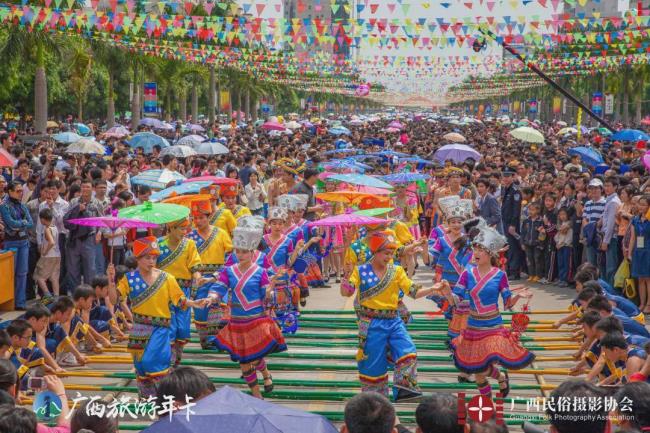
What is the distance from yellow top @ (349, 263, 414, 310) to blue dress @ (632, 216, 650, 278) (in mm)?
5819

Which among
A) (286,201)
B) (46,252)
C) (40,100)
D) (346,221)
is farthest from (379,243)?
(40,100)

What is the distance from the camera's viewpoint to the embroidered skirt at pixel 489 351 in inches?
344

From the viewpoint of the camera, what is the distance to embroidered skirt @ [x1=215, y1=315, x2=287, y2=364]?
360 inches

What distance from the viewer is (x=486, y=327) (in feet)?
29.2

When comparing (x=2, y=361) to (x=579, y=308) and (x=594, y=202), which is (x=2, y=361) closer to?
(x=579, y=308)

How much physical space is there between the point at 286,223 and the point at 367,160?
13.4 meters

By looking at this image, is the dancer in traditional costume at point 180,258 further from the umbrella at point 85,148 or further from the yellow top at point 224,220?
the umbrella at point 85,148

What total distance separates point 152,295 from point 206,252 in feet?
7.73

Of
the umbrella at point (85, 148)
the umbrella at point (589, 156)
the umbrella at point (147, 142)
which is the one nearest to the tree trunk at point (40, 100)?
the umbrella at point (147, 142)

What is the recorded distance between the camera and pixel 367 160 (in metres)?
26.0

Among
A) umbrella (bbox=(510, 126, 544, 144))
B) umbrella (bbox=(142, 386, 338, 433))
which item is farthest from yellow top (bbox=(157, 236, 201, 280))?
umbrella (bbox=(510, 126, 544, 144))

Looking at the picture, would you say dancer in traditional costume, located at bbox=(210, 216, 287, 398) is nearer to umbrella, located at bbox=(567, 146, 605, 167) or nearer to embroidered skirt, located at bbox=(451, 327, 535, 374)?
embroidered skirt, located at bbox=(451, 327, 535, 374)

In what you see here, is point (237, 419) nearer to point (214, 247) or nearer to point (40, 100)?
point (214, 247)

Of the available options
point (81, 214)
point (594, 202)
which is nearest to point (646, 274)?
point (594, 202)
